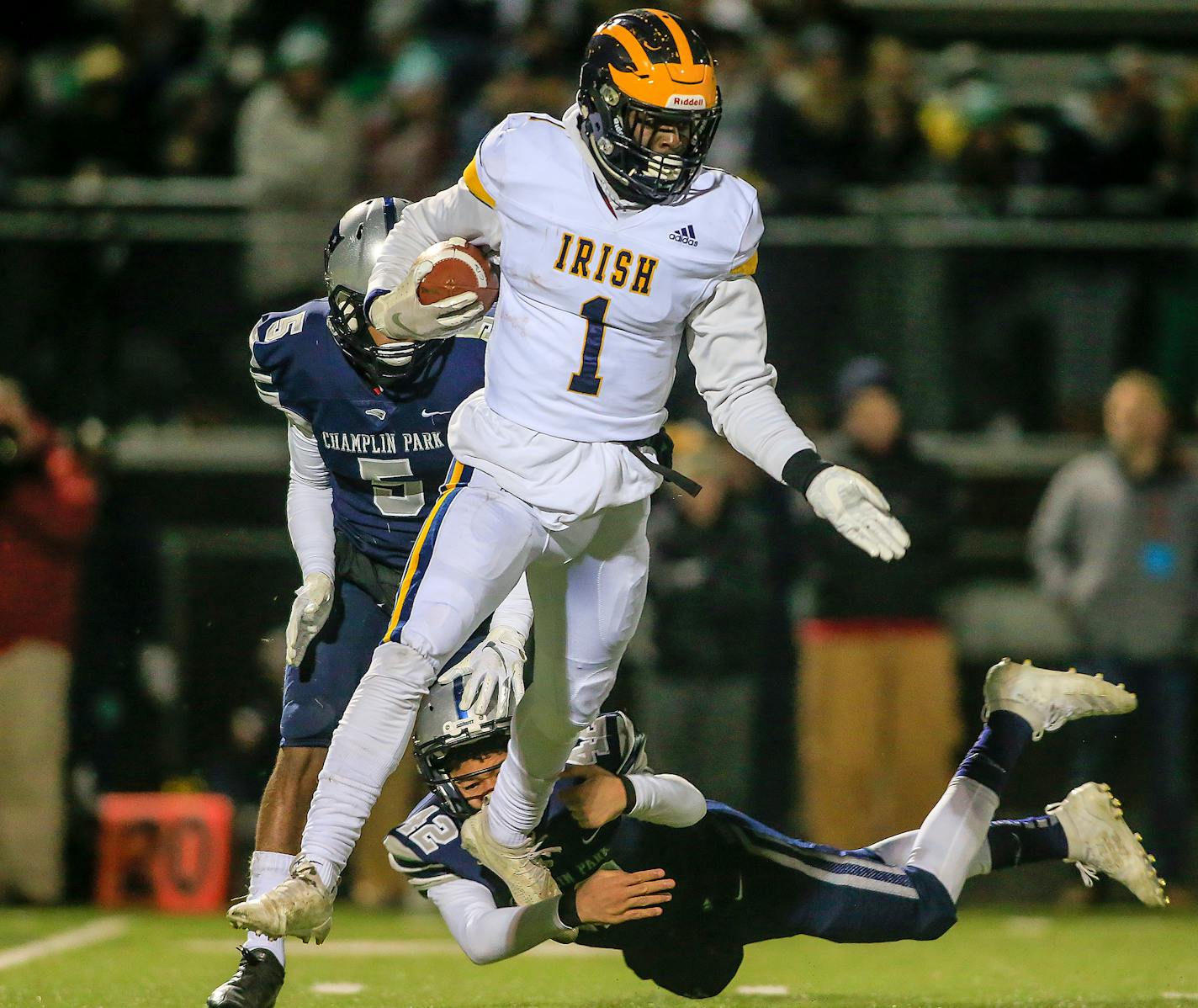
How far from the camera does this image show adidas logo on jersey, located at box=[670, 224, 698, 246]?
12.6ft

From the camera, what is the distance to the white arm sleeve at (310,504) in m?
4.59

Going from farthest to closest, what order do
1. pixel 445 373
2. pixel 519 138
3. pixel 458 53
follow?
pixel 458 53
pixel 445 373
pixel 519 138

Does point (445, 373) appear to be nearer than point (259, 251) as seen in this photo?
Yes

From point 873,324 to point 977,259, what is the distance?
516 mm

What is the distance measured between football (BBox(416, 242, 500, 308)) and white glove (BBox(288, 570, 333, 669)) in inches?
39.7

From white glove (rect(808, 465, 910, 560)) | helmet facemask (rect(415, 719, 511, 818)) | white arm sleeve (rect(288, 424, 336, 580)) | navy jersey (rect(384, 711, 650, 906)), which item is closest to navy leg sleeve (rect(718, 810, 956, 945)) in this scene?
navy jersey (rect(384, 711, 650, 906))

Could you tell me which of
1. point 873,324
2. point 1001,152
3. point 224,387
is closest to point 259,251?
point 224,387

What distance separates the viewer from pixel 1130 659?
6.88m

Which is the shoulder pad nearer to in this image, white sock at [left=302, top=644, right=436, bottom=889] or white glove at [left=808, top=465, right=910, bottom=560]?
white sock at [left=302, top=644, right=436, bottom=889]

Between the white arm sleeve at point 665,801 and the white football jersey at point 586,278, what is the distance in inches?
30.4

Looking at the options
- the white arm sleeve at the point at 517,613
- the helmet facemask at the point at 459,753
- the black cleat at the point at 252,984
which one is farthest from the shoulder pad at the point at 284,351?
the black cleat at the point at 252,984

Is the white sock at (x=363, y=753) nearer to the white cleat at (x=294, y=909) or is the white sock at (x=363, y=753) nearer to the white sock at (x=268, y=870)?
the white cleat at (x=294, y=909)

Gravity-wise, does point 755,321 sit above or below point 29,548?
above

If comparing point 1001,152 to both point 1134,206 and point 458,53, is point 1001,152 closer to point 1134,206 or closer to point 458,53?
point 1134,206
